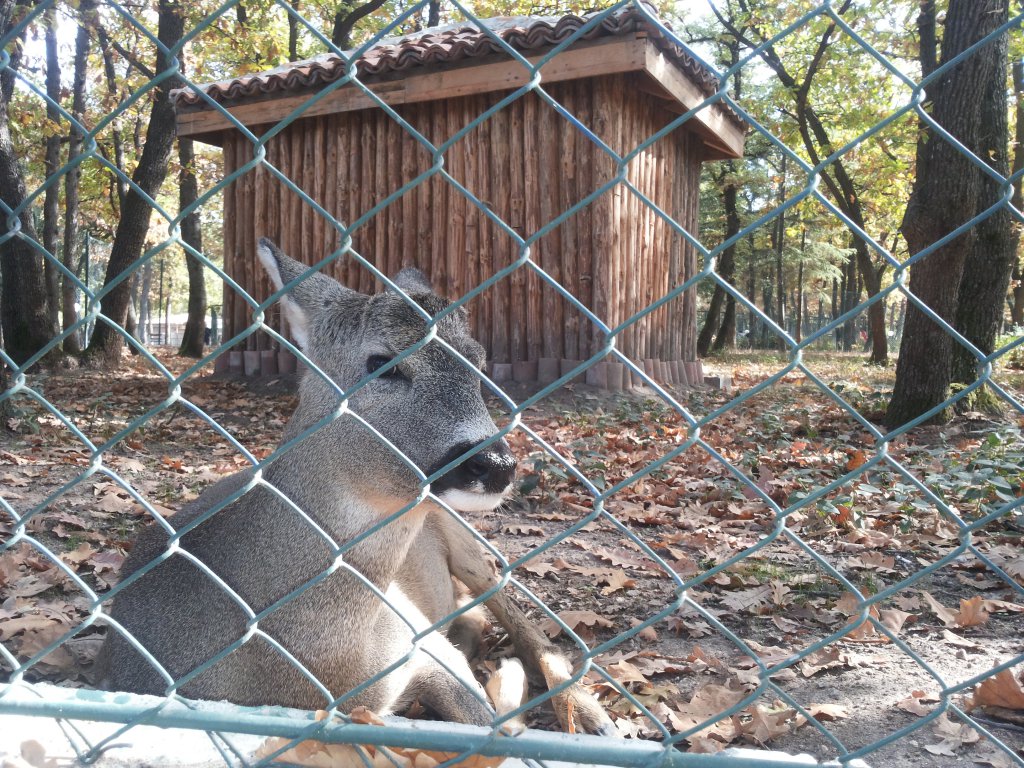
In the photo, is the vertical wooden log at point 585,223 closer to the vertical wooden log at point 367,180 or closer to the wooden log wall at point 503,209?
the wooden log wall at point 503,209

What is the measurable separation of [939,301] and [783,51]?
51.9 ft

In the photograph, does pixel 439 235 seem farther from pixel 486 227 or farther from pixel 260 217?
pixel 260 217

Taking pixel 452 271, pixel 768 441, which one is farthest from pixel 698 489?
pixel 452 271

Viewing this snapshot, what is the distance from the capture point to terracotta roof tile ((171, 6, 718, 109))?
27.6 ft

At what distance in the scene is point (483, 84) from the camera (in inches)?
365

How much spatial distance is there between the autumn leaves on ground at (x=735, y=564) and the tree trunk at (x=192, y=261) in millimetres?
10200

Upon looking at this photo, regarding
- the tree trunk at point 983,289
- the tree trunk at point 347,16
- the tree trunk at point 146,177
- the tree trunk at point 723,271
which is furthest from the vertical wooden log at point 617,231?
the tree trunk at point 723,271

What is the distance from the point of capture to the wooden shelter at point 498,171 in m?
9.31

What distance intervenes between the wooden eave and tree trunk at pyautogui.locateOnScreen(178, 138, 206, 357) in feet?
19.7

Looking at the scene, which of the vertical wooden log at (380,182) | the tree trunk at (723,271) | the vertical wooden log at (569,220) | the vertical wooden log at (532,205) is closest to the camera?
the vertical wooden log at (569,220)

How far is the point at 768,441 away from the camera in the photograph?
7266mm

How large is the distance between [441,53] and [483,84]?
554mm

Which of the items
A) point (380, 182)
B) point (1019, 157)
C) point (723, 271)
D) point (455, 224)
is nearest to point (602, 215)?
point (455, 224)

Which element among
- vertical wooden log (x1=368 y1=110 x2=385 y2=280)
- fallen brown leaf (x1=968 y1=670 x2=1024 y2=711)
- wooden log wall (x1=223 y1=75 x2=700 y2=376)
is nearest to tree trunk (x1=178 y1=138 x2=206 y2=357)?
wooden log wall (x1=223 y1=75 x2=700 y2=376)
